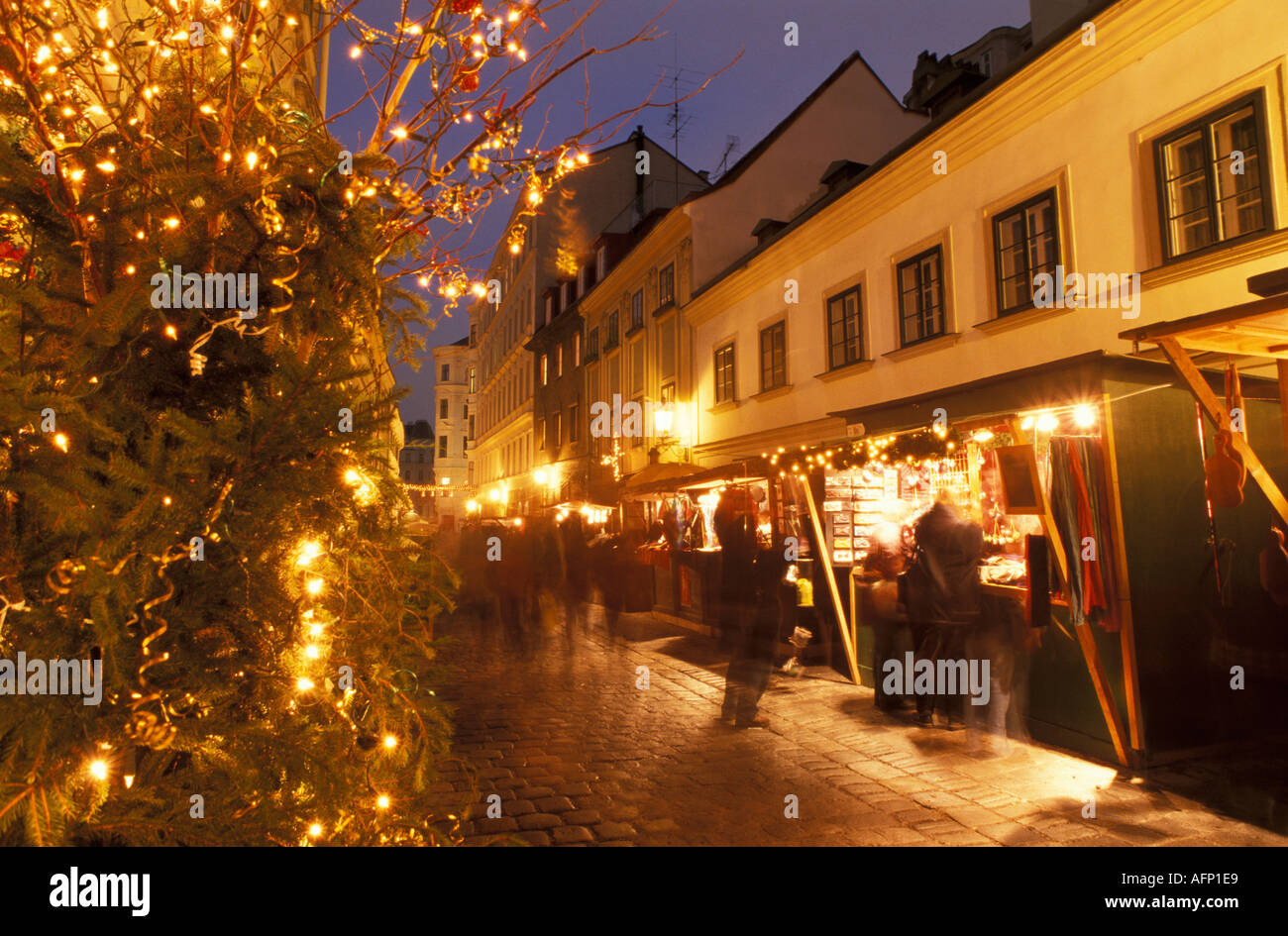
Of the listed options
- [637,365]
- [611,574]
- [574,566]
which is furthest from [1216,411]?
[637,365]

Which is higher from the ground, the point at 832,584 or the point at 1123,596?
the point at 1123,596

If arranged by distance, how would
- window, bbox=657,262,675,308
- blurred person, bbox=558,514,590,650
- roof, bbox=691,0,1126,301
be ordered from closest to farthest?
roof, bbox=691,0,1126,301 → blurred person, bbox=558,514,590,650 → window, bbox=657,262,675,308

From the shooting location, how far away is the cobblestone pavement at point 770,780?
485 cm

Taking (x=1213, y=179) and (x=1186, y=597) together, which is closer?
(x=1186, y=597)

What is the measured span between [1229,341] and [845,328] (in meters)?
8.54

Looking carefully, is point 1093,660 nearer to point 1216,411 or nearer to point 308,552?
point 1216,411

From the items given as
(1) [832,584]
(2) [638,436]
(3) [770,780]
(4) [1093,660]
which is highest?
(2) [638,436]

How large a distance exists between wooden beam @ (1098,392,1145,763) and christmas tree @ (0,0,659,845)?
583 centimetres

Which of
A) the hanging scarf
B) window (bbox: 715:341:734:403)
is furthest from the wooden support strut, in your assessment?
window (bbox: 715:341:734:403)

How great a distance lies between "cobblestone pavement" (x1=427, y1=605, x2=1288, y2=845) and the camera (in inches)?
191

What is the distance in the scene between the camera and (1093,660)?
6352 mm

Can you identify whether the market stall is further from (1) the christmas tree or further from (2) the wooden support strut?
(1) the christmas tree

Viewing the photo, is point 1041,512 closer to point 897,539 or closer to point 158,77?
point 897,539
